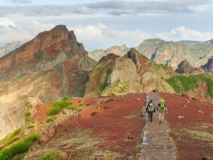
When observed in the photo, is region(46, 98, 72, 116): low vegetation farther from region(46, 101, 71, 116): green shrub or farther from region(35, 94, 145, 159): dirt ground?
region(35, 94, 145, 159): dirt ground

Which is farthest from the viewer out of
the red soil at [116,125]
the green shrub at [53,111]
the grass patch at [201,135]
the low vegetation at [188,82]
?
the low vegetation at [188,82]

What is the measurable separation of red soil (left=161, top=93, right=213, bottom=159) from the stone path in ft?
2.00

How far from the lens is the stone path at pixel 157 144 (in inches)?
769

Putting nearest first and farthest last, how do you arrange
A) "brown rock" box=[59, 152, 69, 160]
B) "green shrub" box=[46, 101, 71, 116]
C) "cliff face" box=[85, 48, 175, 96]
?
1. "brown rock" box=[59, 152, 69, 160]
2. "green shrub" box=[46, 101, 71, 116]
3. "cliff face" box=[85, 48, 175, 96]

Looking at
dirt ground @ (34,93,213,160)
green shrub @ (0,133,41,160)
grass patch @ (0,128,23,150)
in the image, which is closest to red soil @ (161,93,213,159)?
dirt ground @ (34,93,213,160)

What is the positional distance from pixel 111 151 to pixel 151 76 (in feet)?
409

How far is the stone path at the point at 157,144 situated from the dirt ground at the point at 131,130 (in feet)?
1.61

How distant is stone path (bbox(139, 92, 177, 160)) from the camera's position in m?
19.5

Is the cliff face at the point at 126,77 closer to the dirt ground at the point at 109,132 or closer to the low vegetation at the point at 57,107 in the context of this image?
the low vegetation at the point at 57,107

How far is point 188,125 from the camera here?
3153 centimetres

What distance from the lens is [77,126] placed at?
31531mm

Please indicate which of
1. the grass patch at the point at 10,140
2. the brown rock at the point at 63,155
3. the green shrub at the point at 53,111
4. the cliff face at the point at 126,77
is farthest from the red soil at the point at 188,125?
the cliff face at the point at 126,77

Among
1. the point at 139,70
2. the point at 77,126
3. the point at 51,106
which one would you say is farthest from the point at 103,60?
the point at 77,126

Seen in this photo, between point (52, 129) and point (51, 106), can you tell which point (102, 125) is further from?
point (51, 106)
